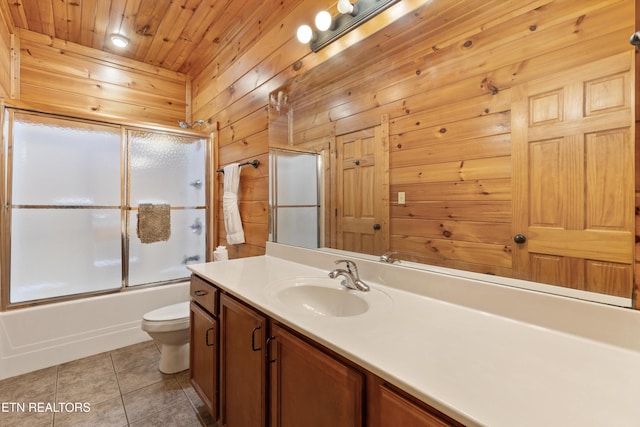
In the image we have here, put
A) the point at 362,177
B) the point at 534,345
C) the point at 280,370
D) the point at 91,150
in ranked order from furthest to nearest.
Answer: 1. the point at 91,150
2. the point at 362,177
3. the point at 280,370
4. the point at 534,345

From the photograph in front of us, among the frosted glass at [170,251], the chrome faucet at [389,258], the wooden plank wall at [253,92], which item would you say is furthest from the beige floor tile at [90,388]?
the chrome faucet at [389,258]

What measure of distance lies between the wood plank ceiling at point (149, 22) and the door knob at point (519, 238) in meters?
2.04

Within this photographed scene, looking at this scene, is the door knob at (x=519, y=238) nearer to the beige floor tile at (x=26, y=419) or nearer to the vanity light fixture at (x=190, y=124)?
the beige floor tile at (x=26, y=419)

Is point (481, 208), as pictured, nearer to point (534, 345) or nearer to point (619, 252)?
point (619, 252)

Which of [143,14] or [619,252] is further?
[143,14]

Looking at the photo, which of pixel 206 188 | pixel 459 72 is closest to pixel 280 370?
pixel 459 72

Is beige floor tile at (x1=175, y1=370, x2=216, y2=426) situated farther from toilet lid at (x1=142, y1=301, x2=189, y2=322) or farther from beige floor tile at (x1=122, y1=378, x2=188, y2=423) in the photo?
toilet lid at (x1=142, y1=301, x2=189, y2=322)

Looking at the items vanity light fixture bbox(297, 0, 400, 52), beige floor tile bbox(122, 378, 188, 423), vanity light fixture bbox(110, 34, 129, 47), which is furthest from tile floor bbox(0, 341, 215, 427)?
vanity light fixture bbox(110, 34, 129, 47)

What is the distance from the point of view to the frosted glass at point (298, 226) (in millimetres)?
1758

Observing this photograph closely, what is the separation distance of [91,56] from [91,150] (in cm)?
115

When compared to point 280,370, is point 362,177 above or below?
above

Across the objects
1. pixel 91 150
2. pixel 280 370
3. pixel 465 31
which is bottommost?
pixel 280 370

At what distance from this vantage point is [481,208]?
107 cm

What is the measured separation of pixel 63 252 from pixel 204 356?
164cm
